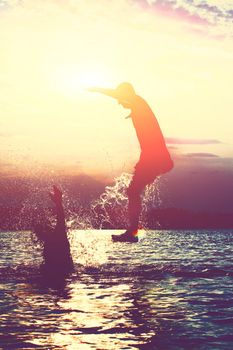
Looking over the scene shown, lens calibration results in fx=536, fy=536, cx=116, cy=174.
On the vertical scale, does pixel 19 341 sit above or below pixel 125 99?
below

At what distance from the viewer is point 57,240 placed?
112 feet

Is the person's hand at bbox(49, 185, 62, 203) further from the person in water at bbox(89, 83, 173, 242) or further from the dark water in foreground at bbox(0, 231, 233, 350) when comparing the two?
the person in water at bbox(89, 83, 173, 242)

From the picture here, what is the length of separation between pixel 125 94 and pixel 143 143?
1123mm

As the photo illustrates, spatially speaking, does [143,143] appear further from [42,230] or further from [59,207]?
[42,230]

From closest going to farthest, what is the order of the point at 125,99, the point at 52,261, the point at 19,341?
the point at 125,99, the point at 19,341, the point at 52,261

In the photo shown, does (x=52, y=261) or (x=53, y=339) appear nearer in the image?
(x=53, y=339)

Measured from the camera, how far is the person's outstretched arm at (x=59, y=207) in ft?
108

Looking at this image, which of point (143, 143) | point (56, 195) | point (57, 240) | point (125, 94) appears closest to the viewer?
point (125, 94)

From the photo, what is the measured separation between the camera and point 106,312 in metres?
23.0

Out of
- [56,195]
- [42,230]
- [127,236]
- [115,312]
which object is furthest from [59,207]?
[127,236]

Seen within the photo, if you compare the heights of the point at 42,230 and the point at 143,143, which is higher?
the point at 143,143

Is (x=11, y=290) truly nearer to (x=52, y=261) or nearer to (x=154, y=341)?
(x=52, y=261)

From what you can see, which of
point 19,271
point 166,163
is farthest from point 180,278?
point 166,163

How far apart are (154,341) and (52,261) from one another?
63.7 ft
